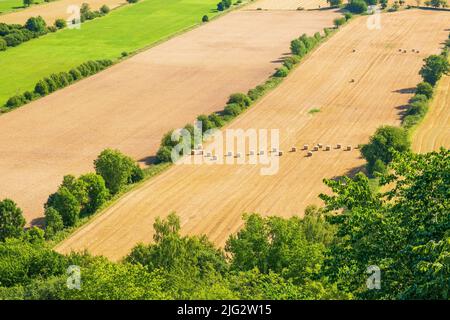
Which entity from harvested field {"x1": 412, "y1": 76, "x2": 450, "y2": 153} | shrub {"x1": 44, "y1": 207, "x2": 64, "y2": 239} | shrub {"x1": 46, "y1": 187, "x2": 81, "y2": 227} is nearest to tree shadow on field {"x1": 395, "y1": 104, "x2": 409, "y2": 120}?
harvested field {"x1": 412, "y1": 76, "x2": 450, "y2": 153}

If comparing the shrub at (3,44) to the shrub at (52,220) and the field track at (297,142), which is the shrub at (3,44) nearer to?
the field track at (297,142)

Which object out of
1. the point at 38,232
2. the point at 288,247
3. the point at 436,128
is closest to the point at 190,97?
the point at 436,128

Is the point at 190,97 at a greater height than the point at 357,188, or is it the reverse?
the point at 357,188

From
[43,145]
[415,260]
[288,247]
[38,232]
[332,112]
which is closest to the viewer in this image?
[415,260]

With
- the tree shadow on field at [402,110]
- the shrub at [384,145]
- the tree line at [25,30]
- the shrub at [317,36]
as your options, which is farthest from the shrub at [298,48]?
the tree line at [25,30]

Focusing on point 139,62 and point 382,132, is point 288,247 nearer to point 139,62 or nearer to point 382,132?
point 382,132

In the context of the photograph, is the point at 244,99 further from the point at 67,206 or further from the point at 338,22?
the point at 338,22

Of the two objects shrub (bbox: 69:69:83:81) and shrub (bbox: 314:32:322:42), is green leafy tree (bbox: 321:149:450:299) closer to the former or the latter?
shrub (bbox: 69:69:83:81)
